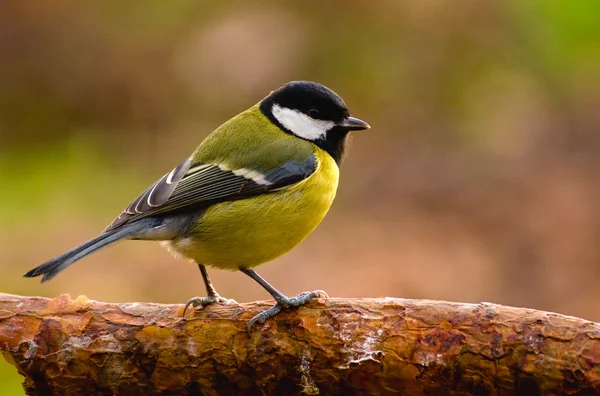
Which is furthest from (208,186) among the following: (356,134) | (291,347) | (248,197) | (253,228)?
(356,134)

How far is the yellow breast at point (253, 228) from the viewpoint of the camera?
3209 millimetres

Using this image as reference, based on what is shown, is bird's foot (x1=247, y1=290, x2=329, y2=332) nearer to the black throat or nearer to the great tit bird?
the great tit bird

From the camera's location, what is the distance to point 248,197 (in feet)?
10.9

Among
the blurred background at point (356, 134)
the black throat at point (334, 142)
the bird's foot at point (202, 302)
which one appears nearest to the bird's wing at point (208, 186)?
the black throat at point (334, 142)

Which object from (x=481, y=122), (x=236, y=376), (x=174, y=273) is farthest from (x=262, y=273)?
(x=236, y=376)

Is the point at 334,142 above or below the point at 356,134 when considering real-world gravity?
below

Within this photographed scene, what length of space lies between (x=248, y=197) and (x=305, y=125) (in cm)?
47

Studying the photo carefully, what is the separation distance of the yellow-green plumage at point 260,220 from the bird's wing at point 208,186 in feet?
0.08

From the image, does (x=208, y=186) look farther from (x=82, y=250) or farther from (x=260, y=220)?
(x=82, y=250)

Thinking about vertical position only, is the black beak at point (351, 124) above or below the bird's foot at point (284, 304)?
above

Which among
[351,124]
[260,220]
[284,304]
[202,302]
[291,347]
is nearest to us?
[291,347]

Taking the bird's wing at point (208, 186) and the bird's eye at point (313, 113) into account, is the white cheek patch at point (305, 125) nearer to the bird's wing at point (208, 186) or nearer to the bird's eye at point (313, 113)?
the bird's eye at point (313, 113)

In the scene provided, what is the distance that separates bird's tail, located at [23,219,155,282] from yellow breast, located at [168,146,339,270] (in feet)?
0.58

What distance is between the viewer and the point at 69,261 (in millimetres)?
2939
